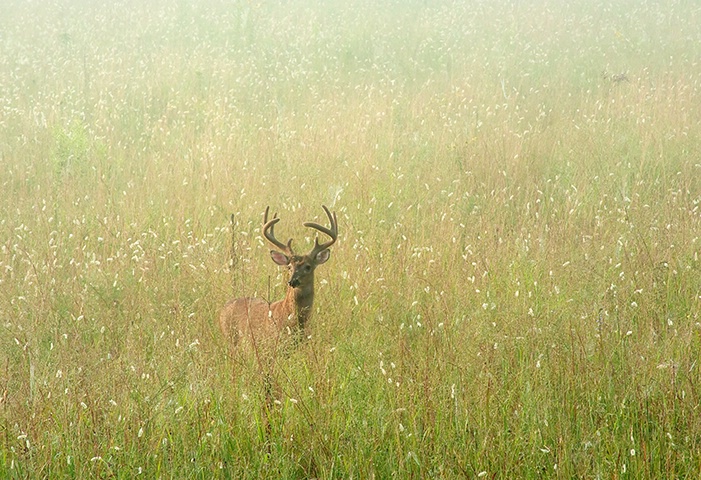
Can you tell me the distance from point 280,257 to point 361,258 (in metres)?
0.81

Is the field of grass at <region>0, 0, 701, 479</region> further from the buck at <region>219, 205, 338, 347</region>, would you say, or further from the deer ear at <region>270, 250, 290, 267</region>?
the deer ear at <region>270, 250, 290, 267</region>

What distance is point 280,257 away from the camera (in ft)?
19.0

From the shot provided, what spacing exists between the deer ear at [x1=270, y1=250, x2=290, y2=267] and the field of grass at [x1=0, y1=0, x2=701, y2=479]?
0.35 metres

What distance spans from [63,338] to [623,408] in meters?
2.89

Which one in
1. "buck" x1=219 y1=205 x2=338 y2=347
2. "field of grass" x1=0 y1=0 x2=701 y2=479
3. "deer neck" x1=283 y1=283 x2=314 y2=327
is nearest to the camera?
"field of grass" x1=0 y1=0 x2=701 y2=479

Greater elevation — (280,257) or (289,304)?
(280,257)

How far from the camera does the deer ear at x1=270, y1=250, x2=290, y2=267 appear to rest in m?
5.77

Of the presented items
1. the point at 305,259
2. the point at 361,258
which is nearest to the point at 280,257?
the point at 305,259

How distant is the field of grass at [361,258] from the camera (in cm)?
398

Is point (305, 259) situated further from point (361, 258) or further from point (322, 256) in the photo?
point (361, 258)

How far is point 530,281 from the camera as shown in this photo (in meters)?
5.88

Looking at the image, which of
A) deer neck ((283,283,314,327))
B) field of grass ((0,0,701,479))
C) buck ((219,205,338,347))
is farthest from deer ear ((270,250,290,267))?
field of grass ((0,0,701,479))

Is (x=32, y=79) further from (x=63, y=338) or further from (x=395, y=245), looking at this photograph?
(x=63, y=338)

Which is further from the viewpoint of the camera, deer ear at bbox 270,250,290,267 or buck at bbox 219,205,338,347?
deer ear at bbox 270,250,290,267
